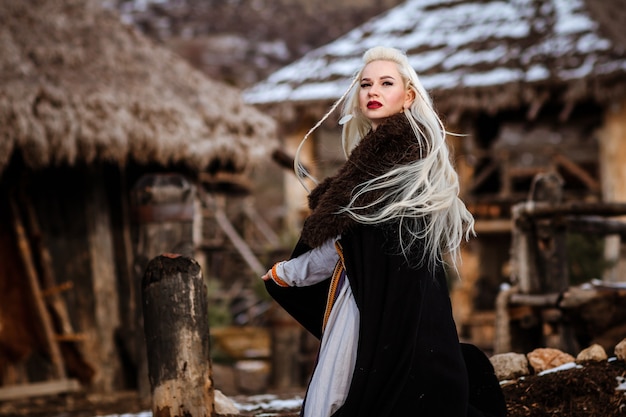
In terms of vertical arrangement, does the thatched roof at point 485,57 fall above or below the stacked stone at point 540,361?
above

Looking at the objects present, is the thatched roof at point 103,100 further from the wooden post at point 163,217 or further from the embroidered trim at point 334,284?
the embroidered trim at point 334,284

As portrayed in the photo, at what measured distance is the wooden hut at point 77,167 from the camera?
6.86 meters

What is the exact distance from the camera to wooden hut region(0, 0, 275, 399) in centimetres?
686

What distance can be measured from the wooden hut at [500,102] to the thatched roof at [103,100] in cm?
322

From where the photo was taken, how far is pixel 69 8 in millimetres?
8391

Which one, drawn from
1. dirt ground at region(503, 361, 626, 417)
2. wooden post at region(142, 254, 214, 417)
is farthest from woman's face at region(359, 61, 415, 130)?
dirt ground at region(503, 361, 626, 417)

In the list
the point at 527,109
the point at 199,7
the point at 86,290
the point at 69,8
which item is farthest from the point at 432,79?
the point at 199,7

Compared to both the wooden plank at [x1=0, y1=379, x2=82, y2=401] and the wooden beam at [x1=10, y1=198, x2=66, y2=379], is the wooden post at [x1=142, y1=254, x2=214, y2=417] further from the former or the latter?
the wooden beam at [x1=10, y1=198, x2=66, y2=379]

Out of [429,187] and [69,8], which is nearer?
[429,187]

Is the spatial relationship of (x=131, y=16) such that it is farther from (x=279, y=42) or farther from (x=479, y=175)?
(x=479, y=175)

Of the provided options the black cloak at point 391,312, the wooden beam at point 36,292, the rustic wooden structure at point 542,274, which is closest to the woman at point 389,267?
the black cloak at point 391,312

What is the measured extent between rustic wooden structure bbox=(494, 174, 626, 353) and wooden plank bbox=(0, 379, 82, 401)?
10.9 feet

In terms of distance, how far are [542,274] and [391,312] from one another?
3.47 metres

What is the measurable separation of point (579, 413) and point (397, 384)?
1.15 meters
